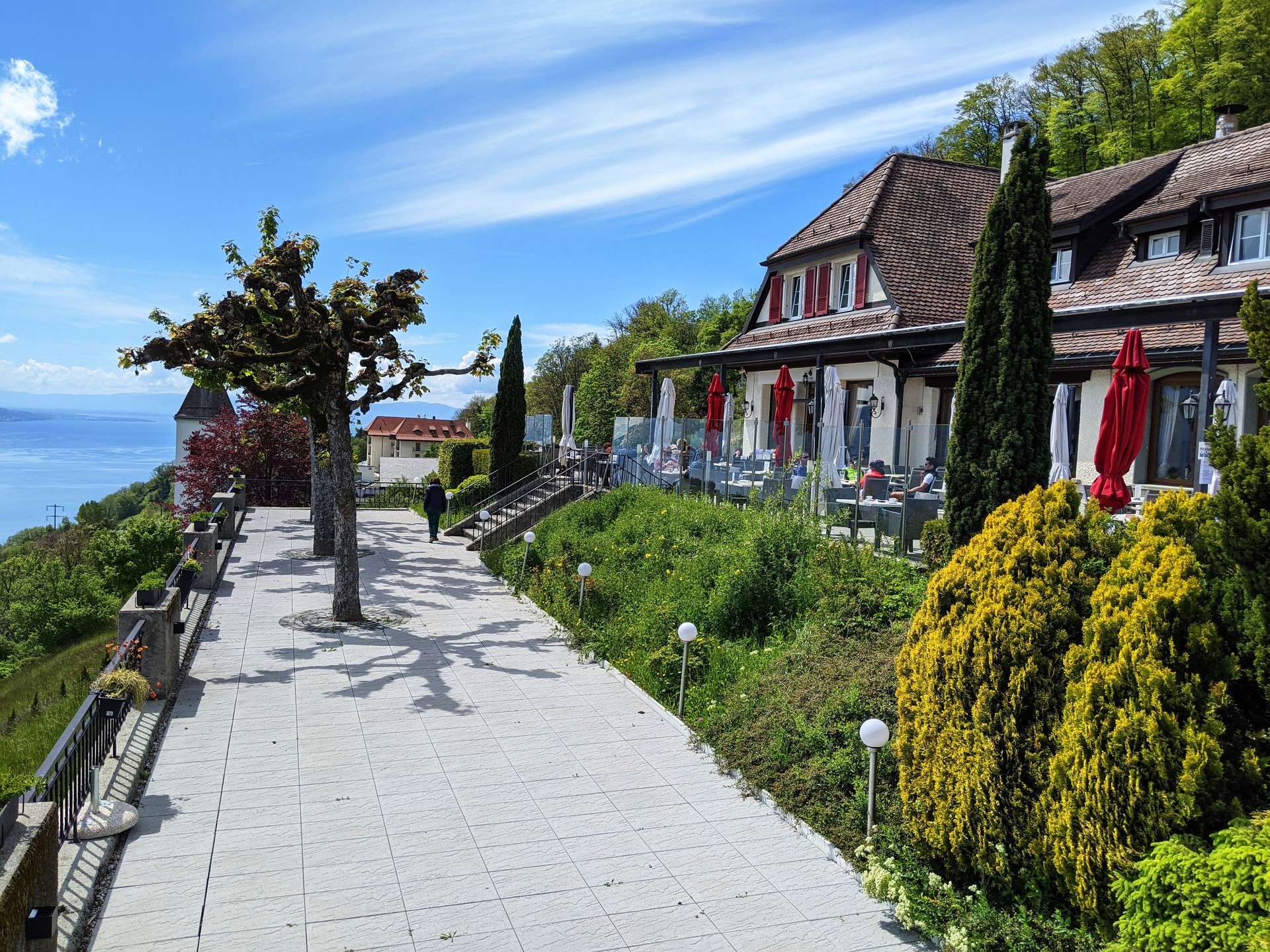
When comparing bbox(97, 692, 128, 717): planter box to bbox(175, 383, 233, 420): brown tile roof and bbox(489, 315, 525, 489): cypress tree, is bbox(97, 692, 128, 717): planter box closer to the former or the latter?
bbox(489, 315, 525, 489): cypress tree

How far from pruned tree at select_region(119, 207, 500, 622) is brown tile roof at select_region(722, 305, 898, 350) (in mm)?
10821

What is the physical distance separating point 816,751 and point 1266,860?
148 inches

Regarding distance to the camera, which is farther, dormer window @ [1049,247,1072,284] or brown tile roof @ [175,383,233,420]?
brown tile roof @ [175,383,233,420]

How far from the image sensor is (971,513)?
436 inches

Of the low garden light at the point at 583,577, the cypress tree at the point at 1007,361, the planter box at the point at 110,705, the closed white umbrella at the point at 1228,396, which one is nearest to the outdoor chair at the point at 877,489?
the cypress tree at the point at 1007,361

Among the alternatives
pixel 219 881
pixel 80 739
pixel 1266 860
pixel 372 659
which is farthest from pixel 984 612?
pixel 372 659

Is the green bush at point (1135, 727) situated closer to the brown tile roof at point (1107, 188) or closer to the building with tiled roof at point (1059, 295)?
the building with tiled roof at point (1059, 295)

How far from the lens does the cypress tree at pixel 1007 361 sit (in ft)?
35.7

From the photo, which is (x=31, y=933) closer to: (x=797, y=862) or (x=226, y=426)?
(x=797, y=862)

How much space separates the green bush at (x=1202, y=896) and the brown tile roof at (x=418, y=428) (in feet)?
288

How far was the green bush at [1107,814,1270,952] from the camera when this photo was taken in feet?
13.0

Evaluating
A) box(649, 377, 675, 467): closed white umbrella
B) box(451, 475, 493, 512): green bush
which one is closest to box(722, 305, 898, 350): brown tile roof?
box(649, 377, 675, 467): closed white umbrella

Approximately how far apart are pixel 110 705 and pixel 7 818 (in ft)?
11.4

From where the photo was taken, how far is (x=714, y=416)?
23703 mm
